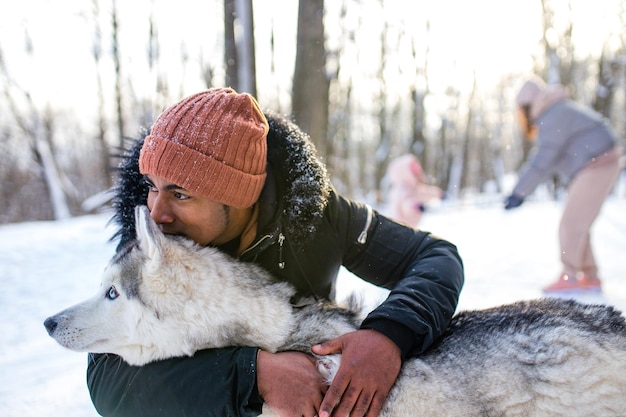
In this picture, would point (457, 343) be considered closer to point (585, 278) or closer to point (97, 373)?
point (97, 373)

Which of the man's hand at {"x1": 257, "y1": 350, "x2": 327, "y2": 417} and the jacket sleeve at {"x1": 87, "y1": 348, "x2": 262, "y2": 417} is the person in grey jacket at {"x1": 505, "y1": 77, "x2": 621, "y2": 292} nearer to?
the man's hand at {"x1": 257, "y1": 350, "x2": 327, "y2": 417}

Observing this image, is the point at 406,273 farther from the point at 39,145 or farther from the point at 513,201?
the point at 39,145

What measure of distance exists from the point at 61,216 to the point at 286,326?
14.1 metres

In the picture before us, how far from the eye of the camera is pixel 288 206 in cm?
214

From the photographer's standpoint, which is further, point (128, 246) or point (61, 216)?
point (61, 216)

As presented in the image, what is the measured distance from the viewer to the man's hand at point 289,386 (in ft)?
5.25

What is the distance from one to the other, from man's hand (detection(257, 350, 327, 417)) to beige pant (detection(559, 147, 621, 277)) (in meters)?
4.35

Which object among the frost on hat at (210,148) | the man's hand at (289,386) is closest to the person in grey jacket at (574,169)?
the frost on hat at (210,148)

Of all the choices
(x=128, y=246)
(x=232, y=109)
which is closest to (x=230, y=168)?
(x=232, y=109)

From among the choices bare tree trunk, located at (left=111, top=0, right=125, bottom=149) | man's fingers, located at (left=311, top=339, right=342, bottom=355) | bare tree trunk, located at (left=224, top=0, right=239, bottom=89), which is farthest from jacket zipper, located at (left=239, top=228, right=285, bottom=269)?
bare tree trunk, located at (left=111, top=0, right=125, bottom=149)

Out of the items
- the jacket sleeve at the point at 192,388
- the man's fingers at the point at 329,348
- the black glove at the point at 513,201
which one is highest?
the man's fingers at the point at 329,348

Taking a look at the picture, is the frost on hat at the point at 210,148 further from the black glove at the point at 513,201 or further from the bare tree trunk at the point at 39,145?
the bare tree trunk at the point at 39,145

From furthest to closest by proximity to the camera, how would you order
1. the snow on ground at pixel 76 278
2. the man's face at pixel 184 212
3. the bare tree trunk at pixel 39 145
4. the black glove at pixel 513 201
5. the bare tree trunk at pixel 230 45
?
1. the bare tree trunk at pixel 39 145
2. the bare tree trunk at pixel 230 45
3. the black glove at pixel 513 201
4. the snow on ground at pixel 76 278
5. the man's face at pixel 184 212

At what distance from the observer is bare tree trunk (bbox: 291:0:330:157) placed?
6320 millimetres
